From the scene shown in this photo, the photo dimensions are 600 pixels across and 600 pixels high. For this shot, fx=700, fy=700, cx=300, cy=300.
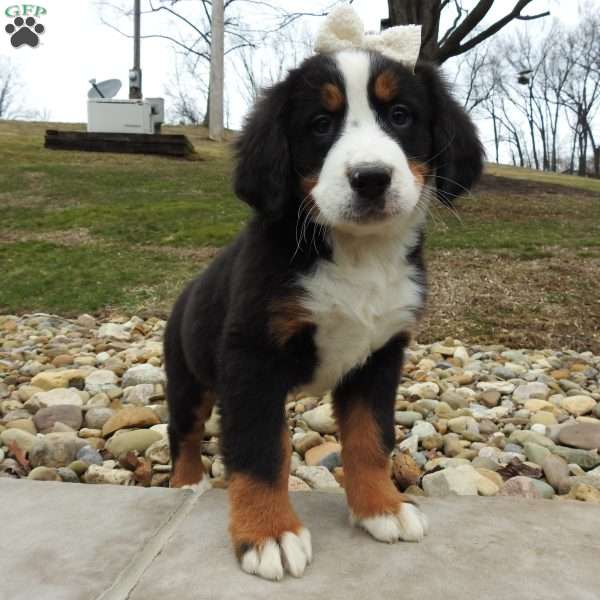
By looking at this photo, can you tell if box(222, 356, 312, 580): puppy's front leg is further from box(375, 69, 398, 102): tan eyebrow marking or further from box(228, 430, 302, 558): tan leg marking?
box(375, 69, 398, 102): tan eyebrow marking

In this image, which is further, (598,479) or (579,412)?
(579,412)

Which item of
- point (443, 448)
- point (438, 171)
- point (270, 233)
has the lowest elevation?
point (443, 448)

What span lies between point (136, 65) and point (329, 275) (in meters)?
29.8

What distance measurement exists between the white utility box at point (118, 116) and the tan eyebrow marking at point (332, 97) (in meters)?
20.7

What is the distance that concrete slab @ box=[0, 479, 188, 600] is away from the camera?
2.00m

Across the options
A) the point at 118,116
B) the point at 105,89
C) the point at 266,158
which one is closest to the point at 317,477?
the point at 266,158

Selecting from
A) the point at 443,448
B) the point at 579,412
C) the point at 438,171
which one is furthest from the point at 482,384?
the point at 438,171

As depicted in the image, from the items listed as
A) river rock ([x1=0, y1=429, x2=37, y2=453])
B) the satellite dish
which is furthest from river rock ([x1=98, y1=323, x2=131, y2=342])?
the satellite dish

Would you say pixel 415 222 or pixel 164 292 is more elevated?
pixel 415 222

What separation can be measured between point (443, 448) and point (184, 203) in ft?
29.6

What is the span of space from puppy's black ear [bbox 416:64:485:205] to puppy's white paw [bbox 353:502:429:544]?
1230 millimetres

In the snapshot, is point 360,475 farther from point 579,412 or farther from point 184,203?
point 184,203

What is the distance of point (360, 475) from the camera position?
2.53 m

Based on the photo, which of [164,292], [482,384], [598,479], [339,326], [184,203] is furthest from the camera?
[184,203]
